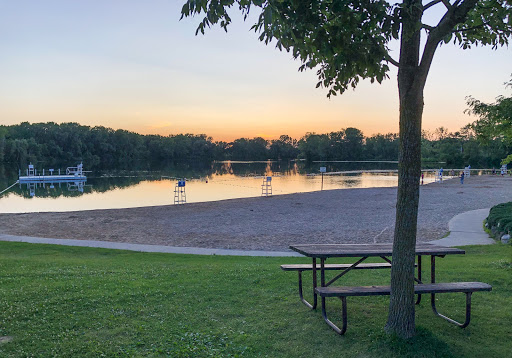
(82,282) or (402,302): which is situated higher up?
(402,302)

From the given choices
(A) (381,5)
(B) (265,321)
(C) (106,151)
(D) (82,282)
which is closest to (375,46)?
(A) (381,5)

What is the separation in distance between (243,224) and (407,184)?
1374 centimetres

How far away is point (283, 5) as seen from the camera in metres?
3.44

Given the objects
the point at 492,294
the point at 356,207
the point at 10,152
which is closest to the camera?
the point at 492,294

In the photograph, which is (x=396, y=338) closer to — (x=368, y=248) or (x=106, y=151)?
(x=368, y=248)

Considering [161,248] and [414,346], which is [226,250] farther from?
[414,346]

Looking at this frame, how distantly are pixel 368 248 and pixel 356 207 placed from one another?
61.0 ft

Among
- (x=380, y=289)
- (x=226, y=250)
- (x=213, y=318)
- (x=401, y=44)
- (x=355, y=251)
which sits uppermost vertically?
(x=401, y=44)

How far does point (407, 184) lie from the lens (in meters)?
3.60

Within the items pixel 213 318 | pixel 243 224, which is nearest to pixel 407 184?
pixel 213 318

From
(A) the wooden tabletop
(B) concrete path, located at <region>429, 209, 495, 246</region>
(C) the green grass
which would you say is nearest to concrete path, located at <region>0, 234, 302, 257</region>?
(C) the green grass

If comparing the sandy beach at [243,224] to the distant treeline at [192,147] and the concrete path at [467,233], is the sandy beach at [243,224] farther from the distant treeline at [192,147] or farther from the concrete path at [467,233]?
the distant treeline at [192,147]

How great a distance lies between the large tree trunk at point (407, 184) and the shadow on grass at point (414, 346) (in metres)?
0.09

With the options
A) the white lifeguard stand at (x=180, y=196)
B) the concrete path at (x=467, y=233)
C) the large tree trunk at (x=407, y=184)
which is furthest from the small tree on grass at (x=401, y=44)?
the white lifeguard stand at (x=180, y=196)
